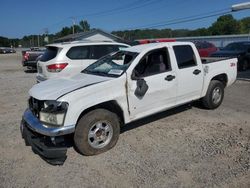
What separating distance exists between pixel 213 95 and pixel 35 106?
4399mm

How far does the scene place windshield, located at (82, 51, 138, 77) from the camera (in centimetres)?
534

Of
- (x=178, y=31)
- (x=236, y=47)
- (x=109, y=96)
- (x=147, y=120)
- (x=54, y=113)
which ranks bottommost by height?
(x=147, y=120)

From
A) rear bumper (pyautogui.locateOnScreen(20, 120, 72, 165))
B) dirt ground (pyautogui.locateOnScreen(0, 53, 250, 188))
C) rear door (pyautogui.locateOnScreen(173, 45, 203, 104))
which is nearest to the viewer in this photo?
dirt ground (pyautogui.locateOnScreen(0, 53, 250, 188))

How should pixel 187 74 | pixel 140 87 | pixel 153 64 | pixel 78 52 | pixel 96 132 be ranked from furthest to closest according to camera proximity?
pixel 78 52 → pixel 187 74 → pixel 153 64 → pixel 140 87 → pixel 96 132

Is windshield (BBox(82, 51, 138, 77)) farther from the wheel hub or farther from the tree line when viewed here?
the tree line

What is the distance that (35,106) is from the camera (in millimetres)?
4816

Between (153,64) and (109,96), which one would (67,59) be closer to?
(153,64)

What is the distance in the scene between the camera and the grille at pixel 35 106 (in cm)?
471

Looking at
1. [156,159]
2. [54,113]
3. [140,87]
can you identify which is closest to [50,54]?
[140,87]

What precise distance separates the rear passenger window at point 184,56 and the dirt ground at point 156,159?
1.28 metres

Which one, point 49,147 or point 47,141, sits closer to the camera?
point 49,147

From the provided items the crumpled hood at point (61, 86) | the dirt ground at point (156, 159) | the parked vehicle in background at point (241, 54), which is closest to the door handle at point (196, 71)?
the dirt ground at point (156, 159)

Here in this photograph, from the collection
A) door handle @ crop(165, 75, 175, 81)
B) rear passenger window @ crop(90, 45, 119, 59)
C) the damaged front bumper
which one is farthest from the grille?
rear passenger window @ crop(90, 45, 119, 59)

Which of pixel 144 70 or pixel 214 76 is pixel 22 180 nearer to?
pixel 144 70
